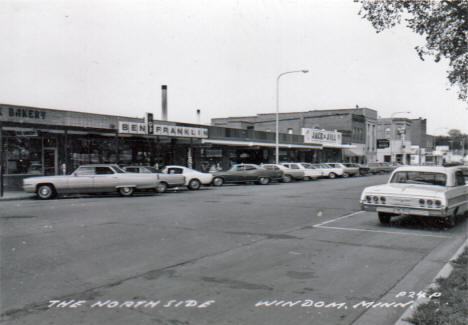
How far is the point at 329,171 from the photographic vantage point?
132ft

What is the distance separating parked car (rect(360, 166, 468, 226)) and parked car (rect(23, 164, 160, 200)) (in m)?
11.7

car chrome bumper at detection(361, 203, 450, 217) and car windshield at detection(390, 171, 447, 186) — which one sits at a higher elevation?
car windshield at detection(390, 171, 447, 186)

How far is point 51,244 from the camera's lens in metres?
8.07

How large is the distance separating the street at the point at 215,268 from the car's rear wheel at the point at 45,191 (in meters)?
6.68

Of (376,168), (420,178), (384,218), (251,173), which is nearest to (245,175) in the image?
(251,173)

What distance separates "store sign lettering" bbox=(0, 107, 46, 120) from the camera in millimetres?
19989

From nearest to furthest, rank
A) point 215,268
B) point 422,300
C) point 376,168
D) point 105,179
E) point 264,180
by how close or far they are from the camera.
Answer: point 422,300
point 215,268
point 105,179
point 264,180
point 376,168

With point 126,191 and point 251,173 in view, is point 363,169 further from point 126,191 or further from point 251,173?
point 126,191

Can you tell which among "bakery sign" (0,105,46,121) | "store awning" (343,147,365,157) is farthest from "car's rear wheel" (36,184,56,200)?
"store awning" (343,147,365,157)

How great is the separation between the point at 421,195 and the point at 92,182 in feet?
45.0

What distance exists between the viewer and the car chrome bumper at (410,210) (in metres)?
9.73

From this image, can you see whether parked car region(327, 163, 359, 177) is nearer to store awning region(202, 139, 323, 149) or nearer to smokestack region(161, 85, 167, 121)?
store awning region(202, 139, 323, 149)

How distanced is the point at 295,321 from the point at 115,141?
24244 mm

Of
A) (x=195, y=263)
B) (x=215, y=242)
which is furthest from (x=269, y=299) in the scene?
(x=215, y=242)
